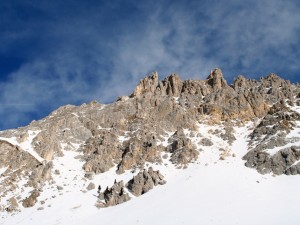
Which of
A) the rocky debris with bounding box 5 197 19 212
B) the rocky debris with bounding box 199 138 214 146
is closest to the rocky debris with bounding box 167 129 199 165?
the rocky debris with bounding box 199 138 214 146

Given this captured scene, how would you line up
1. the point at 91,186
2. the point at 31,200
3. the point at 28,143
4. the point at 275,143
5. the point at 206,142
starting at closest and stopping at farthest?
the point at 31,200, the point at 91,186, the point at 275,143, the point at 206,142, the point at 28,143

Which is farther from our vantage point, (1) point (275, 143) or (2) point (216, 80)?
(2) point (216, 80)

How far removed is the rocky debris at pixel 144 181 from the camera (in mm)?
60469

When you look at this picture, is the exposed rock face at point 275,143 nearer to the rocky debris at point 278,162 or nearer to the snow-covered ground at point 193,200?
the rocky debris at point 278,162

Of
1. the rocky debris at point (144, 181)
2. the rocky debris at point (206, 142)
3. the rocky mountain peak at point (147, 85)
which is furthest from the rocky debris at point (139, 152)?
the rocky mountain peak at point (147, 85)

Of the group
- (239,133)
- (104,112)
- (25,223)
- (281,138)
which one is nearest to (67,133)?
(104,112)

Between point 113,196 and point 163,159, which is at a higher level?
point 163,159

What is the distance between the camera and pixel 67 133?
264 ft

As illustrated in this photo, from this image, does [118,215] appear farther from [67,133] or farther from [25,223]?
[67,133]

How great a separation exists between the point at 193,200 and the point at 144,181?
9842 mm

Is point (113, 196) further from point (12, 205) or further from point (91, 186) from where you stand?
point (12, 205)

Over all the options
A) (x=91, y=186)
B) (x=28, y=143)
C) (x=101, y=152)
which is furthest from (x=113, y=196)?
(x=28, y=143)

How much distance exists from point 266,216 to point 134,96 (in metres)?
56.7

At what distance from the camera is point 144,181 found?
2419 inches
